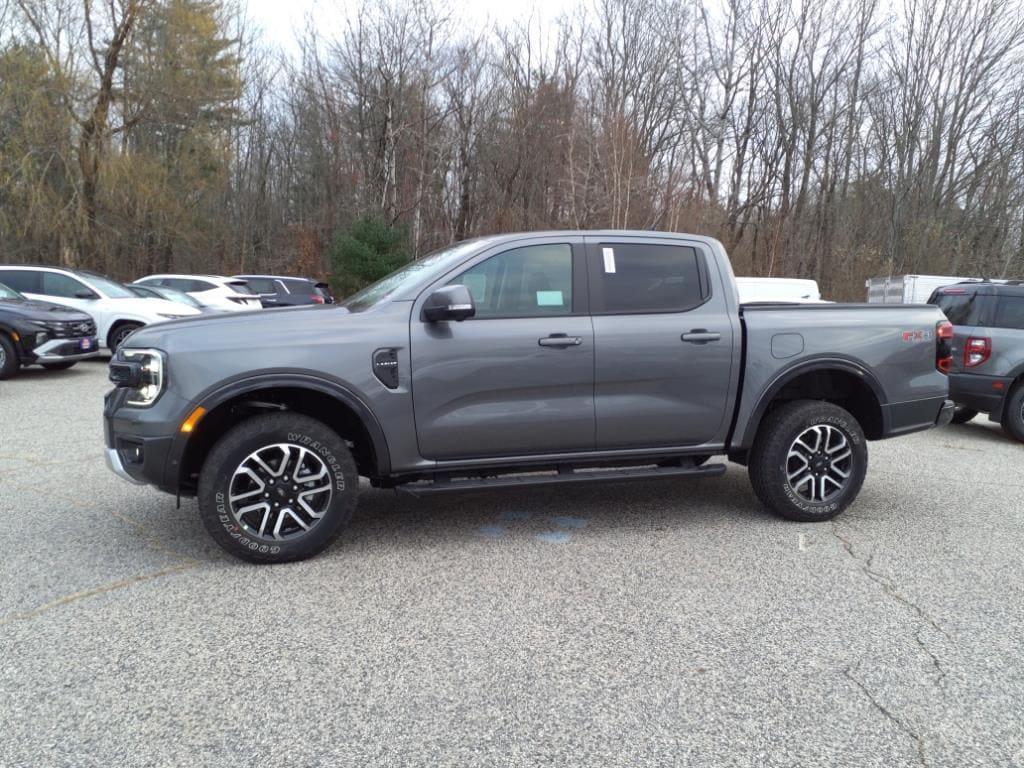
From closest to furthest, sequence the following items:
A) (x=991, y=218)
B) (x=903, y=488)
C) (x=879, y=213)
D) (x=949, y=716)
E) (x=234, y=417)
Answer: (x=949, y=716) < (x=234, y=417) < (x=903, y=488) < (x=991, y=218) < (x=879, y=213)

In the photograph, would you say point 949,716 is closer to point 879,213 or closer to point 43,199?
point 43,199

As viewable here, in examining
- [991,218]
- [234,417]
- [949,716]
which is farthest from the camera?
[991,218]

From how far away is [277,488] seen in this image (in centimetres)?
407

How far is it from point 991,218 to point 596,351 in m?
30.0

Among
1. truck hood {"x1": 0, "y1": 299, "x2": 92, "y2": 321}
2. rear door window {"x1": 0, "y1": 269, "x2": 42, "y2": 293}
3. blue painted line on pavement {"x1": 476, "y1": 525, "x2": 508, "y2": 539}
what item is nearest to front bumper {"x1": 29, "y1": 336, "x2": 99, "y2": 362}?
truck hood {"x1": 0, "y1": 299, "x2": 92, "y2": 321}

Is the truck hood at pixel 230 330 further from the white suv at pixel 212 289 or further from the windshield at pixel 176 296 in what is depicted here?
the white suv at pixel 212 289

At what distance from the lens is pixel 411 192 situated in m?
31.2

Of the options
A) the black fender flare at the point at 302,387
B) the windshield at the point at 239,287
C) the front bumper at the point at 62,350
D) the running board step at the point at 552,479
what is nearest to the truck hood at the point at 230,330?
the black fender flare at the point at 302,387

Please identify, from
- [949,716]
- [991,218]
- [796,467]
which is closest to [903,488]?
[796,467]

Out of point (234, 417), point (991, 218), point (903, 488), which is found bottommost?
point (903, 488)

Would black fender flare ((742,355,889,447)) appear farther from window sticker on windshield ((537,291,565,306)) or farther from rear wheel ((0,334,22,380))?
rear wheel ((0,334,22,380))

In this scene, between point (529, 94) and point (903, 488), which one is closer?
point (903, 488)

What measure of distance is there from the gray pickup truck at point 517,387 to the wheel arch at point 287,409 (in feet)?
0.04

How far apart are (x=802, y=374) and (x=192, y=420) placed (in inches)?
147
